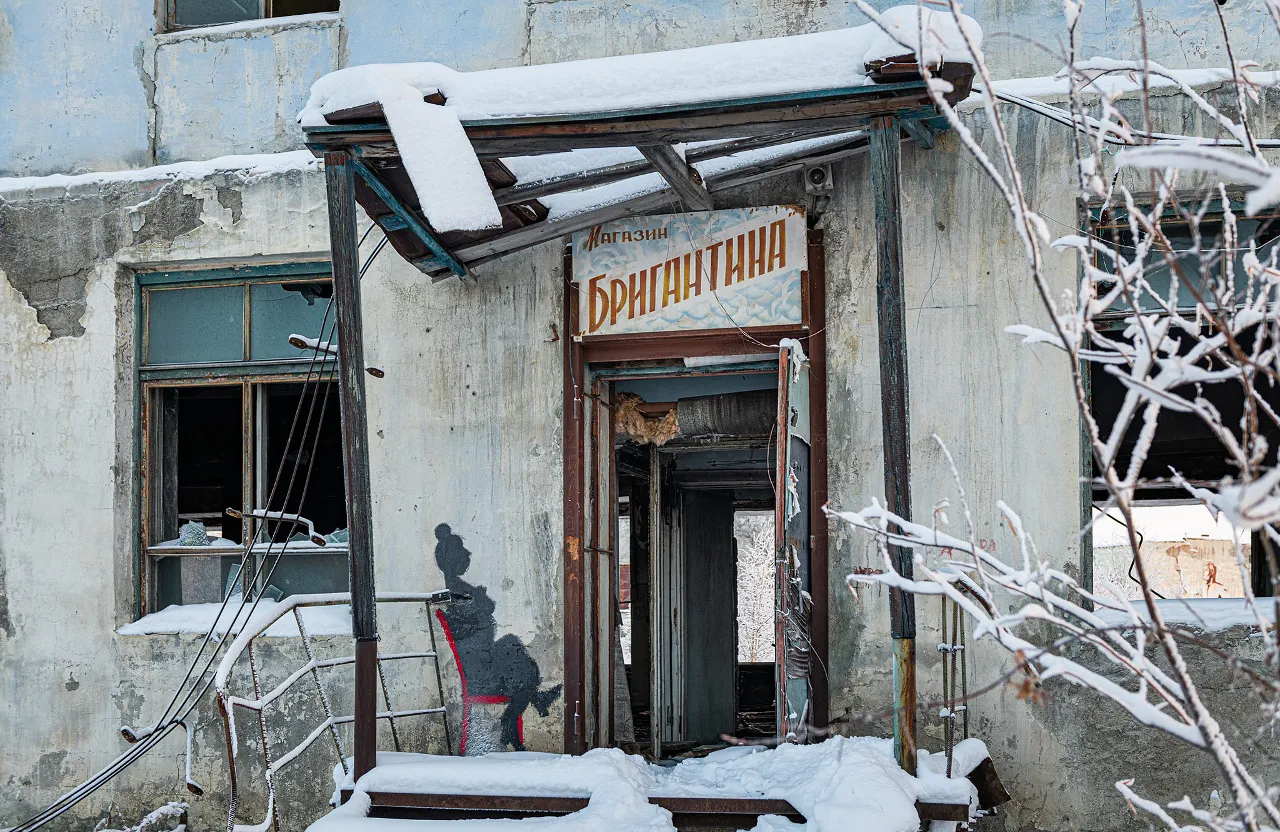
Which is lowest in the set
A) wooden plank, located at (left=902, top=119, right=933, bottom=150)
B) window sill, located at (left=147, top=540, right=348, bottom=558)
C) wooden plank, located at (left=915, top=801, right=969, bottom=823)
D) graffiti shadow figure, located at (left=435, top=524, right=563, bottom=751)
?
wooden plank, located at (left=915, top=801, right=969, bottom=823)

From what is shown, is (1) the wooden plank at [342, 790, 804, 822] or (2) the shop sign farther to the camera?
(2) the shop sign

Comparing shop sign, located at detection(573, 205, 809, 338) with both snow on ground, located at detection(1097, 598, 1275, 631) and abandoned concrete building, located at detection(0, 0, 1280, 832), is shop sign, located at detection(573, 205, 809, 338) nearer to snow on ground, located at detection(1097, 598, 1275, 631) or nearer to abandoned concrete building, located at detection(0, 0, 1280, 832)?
abandoned concrete building, located at detection(0, 0, 1280, 832)

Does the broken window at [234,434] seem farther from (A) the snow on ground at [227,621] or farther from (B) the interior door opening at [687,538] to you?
(B) the interior door opening at [687,538]

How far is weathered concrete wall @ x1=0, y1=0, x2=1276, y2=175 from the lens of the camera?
624 cm

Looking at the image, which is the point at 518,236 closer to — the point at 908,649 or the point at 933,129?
the point at 933,129

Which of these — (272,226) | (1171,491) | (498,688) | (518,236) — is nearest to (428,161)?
(518,236)

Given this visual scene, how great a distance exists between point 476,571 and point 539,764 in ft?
4.86

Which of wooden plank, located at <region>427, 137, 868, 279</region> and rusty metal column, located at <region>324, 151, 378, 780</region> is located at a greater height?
wooden plank, located at <region>427, 137, 868, 279</region>

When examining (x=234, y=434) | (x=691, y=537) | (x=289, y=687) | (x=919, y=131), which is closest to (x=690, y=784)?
(x=289, y=687)

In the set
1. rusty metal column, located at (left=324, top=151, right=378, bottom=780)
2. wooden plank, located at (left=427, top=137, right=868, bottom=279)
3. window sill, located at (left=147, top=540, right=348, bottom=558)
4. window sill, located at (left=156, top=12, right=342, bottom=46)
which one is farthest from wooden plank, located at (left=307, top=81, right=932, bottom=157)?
window sill, located at (left=147, top=540, right=348, bottom=558)

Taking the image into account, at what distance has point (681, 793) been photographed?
16.0 feet

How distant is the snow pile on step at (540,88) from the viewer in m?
4.51

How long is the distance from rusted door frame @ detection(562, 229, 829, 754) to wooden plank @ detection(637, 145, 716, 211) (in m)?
0.75

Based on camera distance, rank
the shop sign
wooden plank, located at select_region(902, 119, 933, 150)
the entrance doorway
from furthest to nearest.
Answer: the shop sign
the entrance doorway
wooden plank, located at select_region(902, 119, 933, 150)
